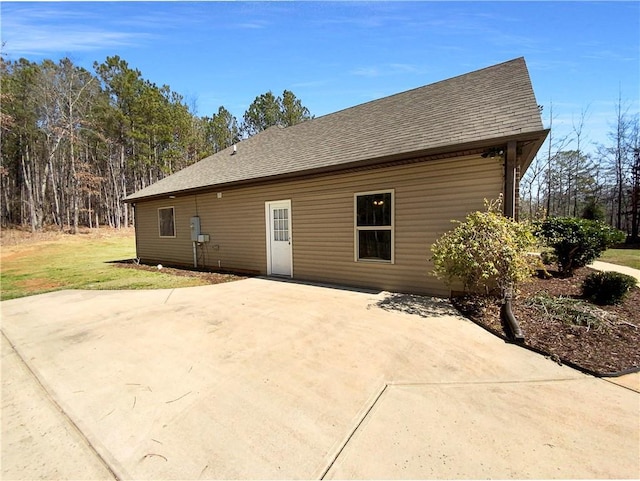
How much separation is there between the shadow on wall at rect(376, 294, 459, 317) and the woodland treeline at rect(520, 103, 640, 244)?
762 inches

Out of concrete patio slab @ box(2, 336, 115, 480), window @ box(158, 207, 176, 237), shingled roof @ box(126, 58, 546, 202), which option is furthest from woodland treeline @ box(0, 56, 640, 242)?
concrete patio slab @ box(2, 336, 115, 480)

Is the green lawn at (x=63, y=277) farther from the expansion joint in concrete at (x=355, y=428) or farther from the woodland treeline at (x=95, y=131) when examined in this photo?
the woodland treeline at (x=95, y=131)

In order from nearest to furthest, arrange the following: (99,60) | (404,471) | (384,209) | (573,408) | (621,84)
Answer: (404,471), (573,408), (384,209), (621,84), (99,60)

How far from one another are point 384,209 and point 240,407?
4765mm

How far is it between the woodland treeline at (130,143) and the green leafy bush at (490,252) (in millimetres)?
20209

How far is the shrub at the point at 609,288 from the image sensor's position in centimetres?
472

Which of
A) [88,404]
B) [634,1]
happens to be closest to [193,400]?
[88,404]

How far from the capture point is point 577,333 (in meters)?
3.63

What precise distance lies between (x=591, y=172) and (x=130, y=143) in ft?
136

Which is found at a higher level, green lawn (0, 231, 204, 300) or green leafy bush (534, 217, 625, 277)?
green leafy bush (534, 217, 625, 277)

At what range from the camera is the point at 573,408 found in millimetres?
A: 2340

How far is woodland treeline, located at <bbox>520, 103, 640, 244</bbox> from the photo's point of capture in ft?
71.9

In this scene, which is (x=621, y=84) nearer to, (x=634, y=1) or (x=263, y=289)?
(x=634, y=1)

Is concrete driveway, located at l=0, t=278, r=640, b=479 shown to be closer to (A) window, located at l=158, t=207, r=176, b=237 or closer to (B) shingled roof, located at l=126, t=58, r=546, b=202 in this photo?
(B) shingled roof, located at l=126, t=58, r=546, b=202
